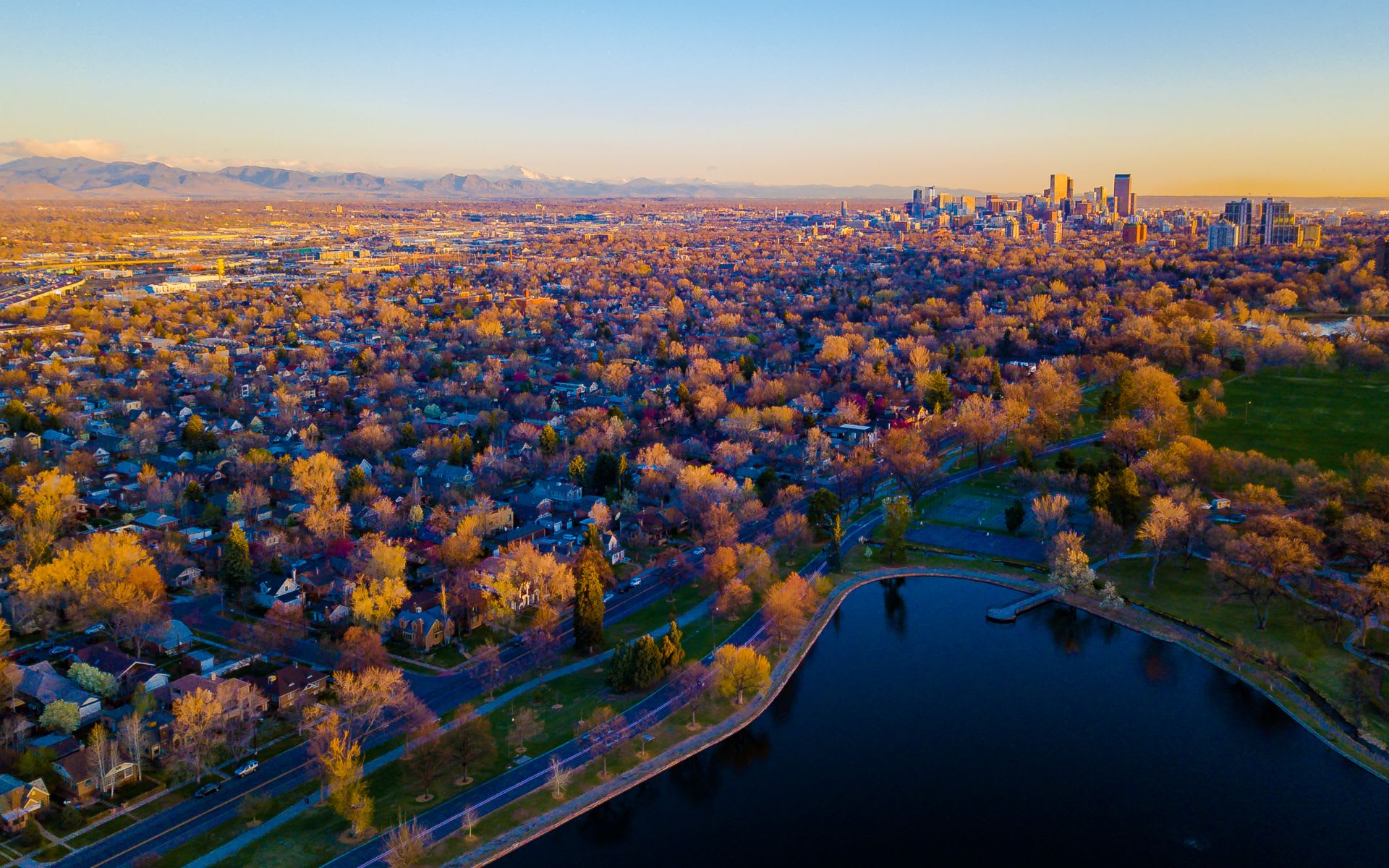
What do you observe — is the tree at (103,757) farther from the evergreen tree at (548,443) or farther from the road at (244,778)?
the evergreen tree at (548,443)

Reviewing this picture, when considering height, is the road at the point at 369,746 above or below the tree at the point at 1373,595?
below

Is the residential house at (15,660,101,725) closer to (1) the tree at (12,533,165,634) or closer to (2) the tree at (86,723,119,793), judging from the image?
(1) the tree at (12,533,165,634)

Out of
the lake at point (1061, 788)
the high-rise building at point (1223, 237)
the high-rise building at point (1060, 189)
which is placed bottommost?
the lake at point (1061, 788)

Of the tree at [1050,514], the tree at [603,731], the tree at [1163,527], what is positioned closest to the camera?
the tree at [603,731]

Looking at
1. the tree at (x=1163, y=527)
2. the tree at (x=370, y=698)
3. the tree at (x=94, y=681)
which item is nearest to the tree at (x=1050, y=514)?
the tree at (x=1163, y=527)

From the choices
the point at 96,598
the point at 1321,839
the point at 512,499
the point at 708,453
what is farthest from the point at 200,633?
the point at 1321,839

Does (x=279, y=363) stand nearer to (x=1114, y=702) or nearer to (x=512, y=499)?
(x=512, y=499)

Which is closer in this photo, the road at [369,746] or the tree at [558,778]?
the road at [369,746]
